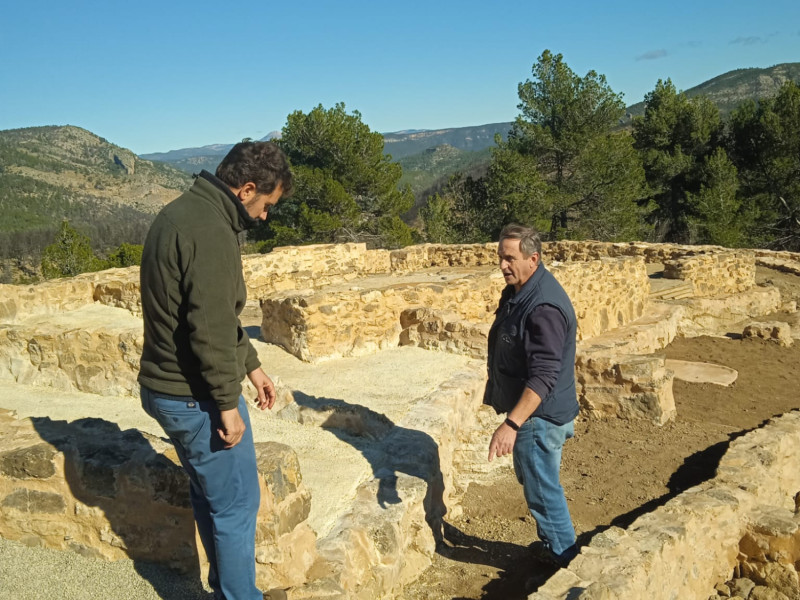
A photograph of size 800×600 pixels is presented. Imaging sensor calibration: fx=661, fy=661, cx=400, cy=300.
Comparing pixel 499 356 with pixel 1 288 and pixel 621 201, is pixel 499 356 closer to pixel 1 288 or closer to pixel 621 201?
pixel 1 288

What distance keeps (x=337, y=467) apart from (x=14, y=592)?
2.07 metres

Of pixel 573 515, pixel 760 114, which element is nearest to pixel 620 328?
pixel 573 515

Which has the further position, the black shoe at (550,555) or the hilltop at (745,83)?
the hilltop at (745,83)

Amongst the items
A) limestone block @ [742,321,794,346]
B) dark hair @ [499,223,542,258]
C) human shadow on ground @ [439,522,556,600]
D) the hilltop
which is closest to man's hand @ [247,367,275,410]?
dark hair @ [499,223,542,258]

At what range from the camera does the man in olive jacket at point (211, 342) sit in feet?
7.52

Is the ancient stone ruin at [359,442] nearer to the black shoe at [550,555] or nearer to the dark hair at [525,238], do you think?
the black shoe at [550,555]

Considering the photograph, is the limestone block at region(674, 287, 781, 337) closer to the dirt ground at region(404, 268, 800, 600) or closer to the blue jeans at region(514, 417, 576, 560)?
the dirt ground at region(404, 268, 800, 600)

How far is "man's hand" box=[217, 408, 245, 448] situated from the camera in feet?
7.79

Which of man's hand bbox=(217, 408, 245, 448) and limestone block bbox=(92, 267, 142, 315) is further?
limestone block bbox=(92, 267, 142, 315)

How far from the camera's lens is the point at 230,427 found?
7.82 ft

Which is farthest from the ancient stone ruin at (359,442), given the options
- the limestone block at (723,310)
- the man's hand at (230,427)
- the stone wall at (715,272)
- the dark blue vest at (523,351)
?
the stone wall at (715,272)

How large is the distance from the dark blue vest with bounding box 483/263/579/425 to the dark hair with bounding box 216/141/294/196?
142 cm

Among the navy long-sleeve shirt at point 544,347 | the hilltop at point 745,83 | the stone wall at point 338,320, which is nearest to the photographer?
the navy long-sleeve shirt at point 544,347

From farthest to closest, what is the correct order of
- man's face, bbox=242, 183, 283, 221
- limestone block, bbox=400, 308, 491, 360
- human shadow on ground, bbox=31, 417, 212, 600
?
limestone block, bbox=400, 308, 491, 360
human shadow on ground, bbox=31, 417, 212, 600
man's face, bbox=242, 183, 283, 221
